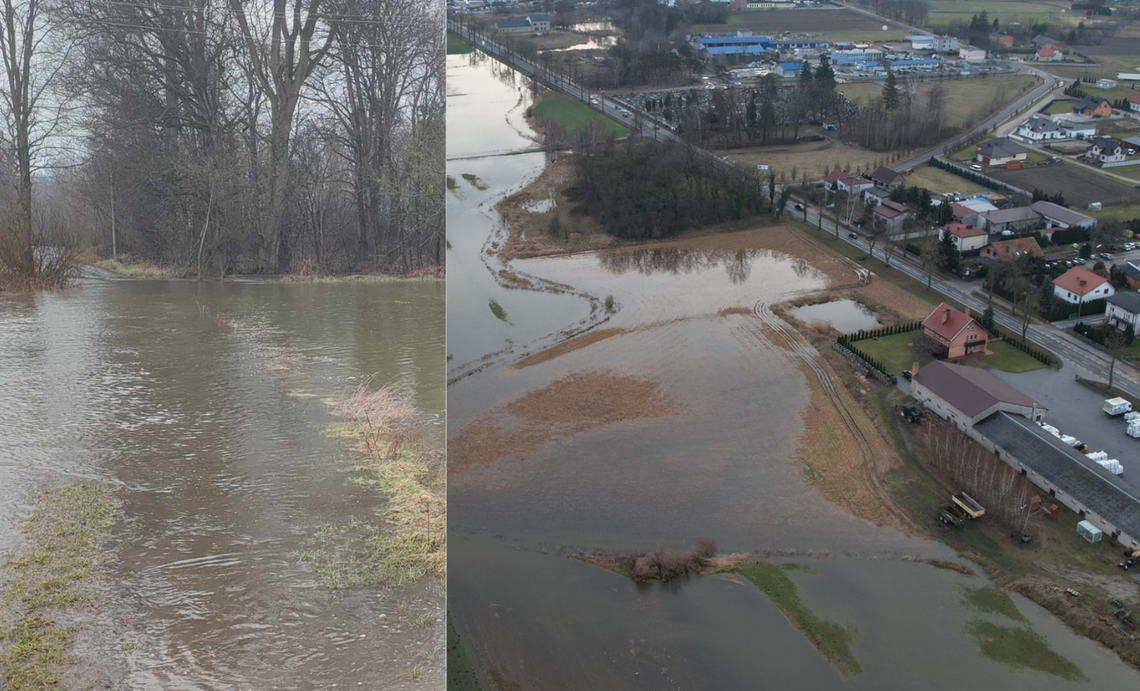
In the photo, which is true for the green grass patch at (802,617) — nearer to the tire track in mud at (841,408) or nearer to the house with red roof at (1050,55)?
the tire track in mud at (841,408)

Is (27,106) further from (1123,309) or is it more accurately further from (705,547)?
(1123,309)

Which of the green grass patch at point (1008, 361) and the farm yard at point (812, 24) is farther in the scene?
the farm yard at point (812, 24)

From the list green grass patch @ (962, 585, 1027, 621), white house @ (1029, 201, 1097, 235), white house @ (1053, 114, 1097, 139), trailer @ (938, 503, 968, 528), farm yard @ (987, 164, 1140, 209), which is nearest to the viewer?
green grass patch @ (962, 585, 1027, 621)

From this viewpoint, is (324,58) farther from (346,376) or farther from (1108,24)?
(1108,24)

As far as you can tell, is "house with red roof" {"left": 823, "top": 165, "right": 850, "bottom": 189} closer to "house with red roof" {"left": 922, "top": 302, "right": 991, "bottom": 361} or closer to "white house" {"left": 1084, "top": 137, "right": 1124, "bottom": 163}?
"white house" {"left": 1084, "top": 137, "right": 1124, "bottom": 163}

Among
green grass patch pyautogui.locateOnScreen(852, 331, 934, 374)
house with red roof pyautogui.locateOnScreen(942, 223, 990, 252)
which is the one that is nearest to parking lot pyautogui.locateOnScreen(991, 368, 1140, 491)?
green grass patch pyautogui.locateOnScreen(852, 331, 934, 374)

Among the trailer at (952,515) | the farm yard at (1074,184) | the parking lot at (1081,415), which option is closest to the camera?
the trailer at (952,515)

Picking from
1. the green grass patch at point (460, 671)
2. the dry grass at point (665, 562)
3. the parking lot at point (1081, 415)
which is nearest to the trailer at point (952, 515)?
the parking lot at point (1081, 415)
